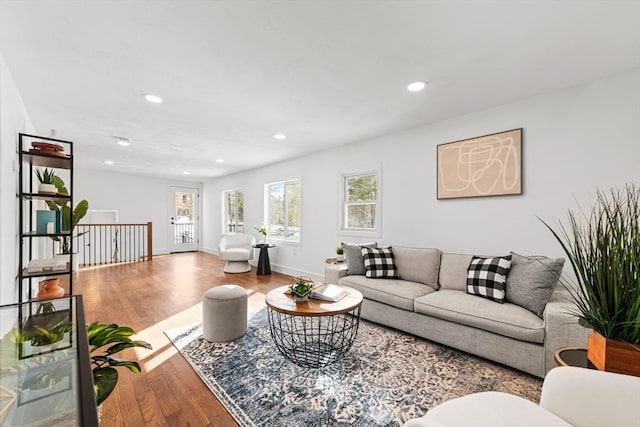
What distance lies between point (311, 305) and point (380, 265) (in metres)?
1.39

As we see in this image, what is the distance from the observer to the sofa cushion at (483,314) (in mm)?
2127

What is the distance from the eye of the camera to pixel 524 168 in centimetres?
285

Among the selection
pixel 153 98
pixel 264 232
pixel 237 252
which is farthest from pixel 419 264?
pixel 237 252

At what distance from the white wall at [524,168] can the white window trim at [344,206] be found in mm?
67

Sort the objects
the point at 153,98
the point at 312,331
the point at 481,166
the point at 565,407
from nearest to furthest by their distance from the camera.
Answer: the point at 565,407 < the point at 153,98 < the point at 312,331 < the point at 481,166

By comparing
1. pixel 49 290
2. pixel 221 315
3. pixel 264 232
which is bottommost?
pixel 221 315

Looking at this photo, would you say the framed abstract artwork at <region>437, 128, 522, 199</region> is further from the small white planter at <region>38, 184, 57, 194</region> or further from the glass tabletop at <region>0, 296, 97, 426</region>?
the small white planter at <region>38, 184, 57, 194</region>

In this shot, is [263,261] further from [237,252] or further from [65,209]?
[65,209]

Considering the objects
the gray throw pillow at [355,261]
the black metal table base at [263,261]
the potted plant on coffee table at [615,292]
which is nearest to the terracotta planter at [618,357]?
the potted plant on coffee table at [615,292]

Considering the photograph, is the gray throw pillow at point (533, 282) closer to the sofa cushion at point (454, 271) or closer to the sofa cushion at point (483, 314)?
the sofa cushion at point (483, 314)

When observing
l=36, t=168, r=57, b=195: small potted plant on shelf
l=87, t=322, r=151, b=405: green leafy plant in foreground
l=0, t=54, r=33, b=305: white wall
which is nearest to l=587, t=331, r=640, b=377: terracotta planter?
l=87, t=322, r=151, b=405: green leafy plant in foreground

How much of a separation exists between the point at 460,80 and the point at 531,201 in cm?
145

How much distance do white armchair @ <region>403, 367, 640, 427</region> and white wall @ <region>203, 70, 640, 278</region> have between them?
199 centimetres

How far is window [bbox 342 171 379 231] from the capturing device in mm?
4320
